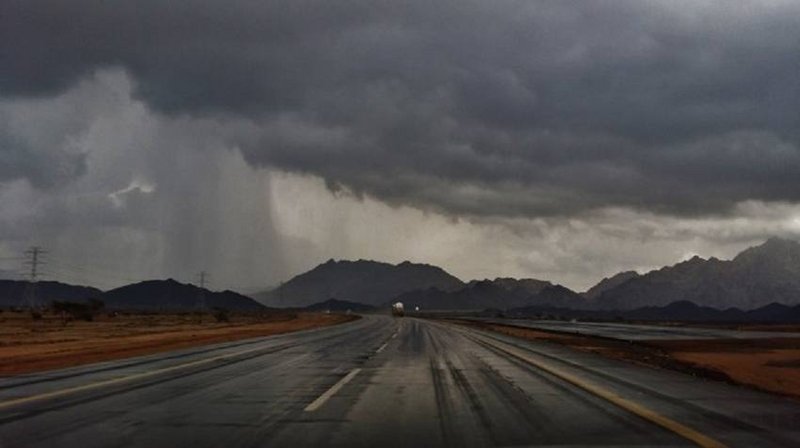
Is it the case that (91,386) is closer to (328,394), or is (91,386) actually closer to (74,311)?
(328,394)

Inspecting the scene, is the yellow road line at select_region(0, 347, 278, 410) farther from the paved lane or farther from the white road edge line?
the paved lane

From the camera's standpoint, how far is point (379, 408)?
1271 cm

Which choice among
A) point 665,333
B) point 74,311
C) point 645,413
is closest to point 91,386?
point 645,413

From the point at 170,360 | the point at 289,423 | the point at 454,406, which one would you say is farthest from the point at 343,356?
the point at 289,423

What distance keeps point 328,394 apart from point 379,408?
2.23 metres

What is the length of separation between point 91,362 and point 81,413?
Answer: 1300 cm

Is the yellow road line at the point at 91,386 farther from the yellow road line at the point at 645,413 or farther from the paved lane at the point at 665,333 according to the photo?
the paved lane at the point at 665,333

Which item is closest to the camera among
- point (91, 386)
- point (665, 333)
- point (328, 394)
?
point (328, 394)

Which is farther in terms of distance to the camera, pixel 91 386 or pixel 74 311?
pixel 74 311

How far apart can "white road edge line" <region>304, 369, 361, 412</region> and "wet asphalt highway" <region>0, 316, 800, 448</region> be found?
0.04 meters

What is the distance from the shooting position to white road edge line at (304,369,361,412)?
1269 centimetres

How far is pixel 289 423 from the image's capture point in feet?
35.7

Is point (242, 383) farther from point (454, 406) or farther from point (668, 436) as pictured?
point (668, 436)

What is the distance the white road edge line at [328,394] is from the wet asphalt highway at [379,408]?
4 cm
